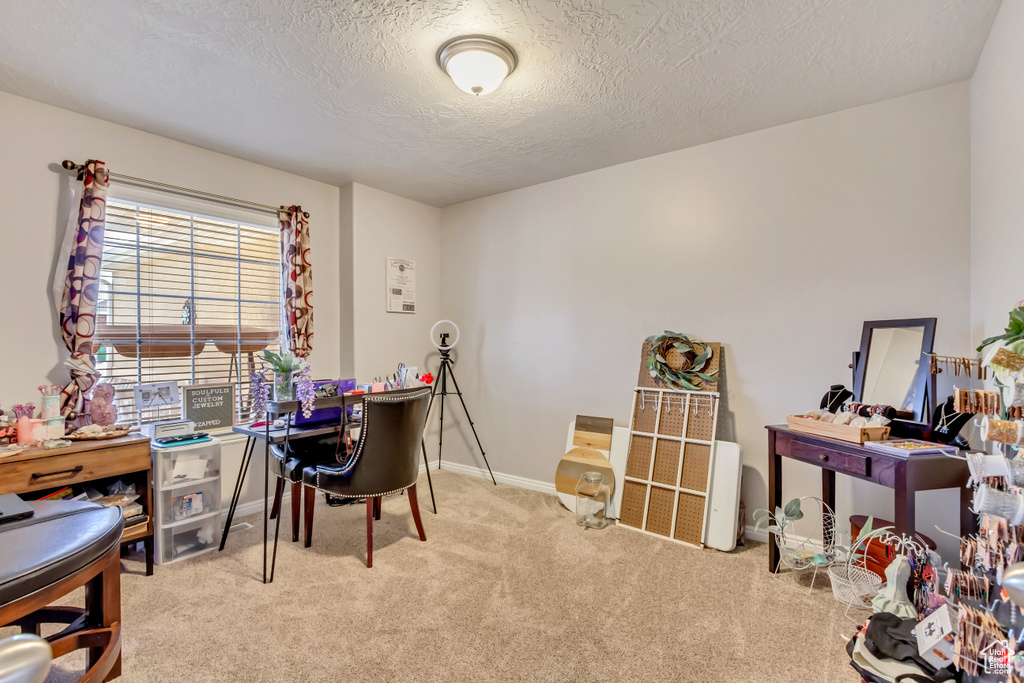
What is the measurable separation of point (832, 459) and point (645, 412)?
1.22 metres

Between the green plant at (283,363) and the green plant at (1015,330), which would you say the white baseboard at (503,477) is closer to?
the green plant at (283,363)

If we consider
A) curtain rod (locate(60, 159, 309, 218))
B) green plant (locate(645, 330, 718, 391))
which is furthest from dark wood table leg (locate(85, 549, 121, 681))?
green plant (locate(645, 330, 718, 391))

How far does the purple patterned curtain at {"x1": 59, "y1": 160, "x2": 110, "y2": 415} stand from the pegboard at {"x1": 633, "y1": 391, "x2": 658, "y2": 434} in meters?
3.24

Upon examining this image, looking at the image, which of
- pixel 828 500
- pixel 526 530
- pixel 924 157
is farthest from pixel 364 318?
pixel 924 157

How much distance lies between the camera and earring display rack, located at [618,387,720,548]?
9.58ft

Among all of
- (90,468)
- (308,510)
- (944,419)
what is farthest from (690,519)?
(90,468)

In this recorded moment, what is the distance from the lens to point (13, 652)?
43 cm

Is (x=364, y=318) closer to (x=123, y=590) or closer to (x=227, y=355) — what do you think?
(x=227, y=355)

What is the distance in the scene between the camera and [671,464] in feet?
10.1

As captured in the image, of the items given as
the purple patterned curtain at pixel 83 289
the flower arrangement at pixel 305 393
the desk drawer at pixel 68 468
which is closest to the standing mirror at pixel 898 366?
the flower arrangement at pixel 305 393

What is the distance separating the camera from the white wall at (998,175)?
1.66 meters

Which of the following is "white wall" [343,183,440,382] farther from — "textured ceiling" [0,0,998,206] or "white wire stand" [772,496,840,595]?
"white wire stand" [772,496,840,595]

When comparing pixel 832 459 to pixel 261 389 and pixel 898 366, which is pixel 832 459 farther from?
pixel 261 389

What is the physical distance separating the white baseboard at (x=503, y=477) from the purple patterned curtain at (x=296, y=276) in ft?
5.57
